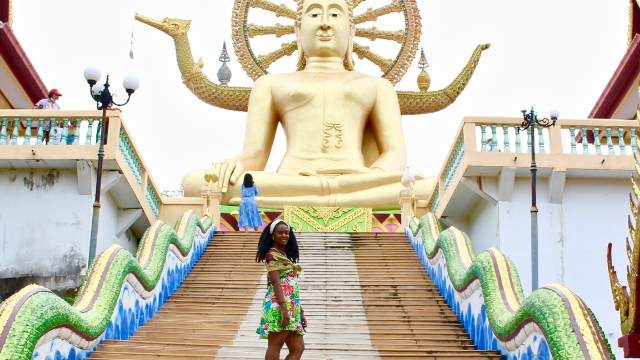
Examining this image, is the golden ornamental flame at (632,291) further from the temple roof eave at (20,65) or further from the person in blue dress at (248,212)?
the temple roof eave at (20,65)

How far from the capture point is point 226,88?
18844mm

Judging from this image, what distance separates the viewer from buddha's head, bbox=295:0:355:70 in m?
18.0

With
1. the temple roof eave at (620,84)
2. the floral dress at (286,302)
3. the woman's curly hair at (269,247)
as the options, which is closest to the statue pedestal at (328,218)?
the temple roof eave at (620,84)

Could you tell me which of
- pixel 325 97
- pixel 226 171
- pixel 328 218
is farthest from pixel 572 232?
pixel 325 97

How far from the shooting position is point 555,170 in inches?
475

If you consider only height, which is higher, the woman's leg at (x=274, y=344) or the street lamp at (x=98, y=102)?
the street lamp at (x=98, y=102)

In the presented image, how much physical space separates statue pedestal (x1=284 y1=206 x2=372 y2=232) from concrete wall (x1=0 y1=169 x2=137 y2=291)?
3.66m

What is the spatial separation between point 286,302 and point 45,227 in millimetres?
7425

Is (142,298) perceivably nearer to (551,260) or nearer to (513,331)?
(513,331)

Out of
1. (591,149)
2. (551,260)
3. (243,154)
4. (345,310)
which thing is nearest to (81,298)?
(345,310)

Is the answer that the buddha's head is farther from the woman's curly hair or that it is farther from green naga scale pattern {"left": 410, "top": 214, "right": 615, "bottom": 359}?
the woman's curly hair

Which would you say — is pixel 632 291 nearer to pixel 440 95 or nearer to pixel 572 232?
pixel 572 232

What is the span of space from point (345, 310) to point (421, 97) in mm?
10891

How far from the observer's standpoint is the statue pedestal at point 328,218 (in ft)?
48.9
